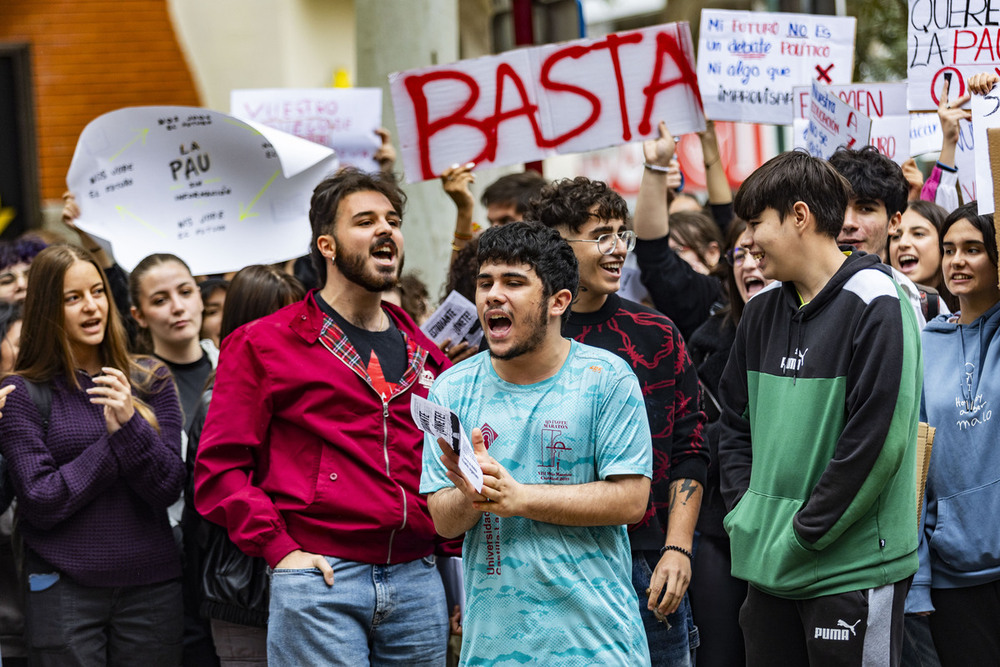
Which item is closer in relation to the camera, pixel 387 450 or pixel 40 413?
pixel 387 450

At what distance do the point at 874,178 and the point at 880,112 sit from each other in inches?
77.0

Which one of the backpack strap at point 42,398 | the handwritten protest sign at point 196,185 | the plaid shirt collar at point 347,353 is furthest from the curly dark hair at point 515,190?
A: the backpack strap at point 42,398

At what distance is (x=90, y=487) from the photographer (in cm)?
432

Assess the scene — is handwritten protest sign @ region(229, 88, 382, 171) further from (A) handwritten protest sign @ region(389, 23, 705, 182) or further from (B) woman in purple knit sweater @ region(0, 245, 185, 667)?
(B) woman in purple knit sweater @ region(0, 245, 185, 667)

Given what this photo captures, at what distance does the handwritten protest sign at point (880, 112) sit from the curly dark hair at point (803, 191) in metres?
2.29

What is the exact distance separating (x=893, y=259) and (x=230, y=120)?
129 inches

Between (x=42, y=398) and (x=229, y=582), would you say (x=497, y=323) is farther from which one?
(x=42, y=398)

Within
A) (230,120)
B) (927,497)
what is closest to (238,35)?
(230,120)

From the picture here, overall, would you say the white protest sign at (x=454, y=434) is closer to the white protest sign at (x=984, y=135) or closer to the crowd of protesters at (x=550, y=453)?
the crowd of protesters at (x=550, y=453)

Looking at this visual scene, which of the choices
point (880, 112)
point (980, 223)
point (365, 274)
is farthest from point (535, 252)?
point (880, 112)

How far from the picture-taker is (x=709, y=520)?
4.49 m

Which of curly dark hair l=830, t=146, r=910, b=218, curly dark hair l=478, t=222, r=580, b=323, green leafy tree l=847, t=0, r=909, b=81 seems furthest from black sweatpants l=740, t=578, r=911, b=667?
green leafy tree l=847, t=0, r=909, b=81

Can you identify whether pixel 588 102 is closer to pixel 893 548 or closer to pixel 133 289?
pixel 133 289

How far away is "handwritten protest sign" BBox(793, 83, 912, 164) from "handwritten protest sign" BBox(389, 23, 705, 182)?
71 cm
